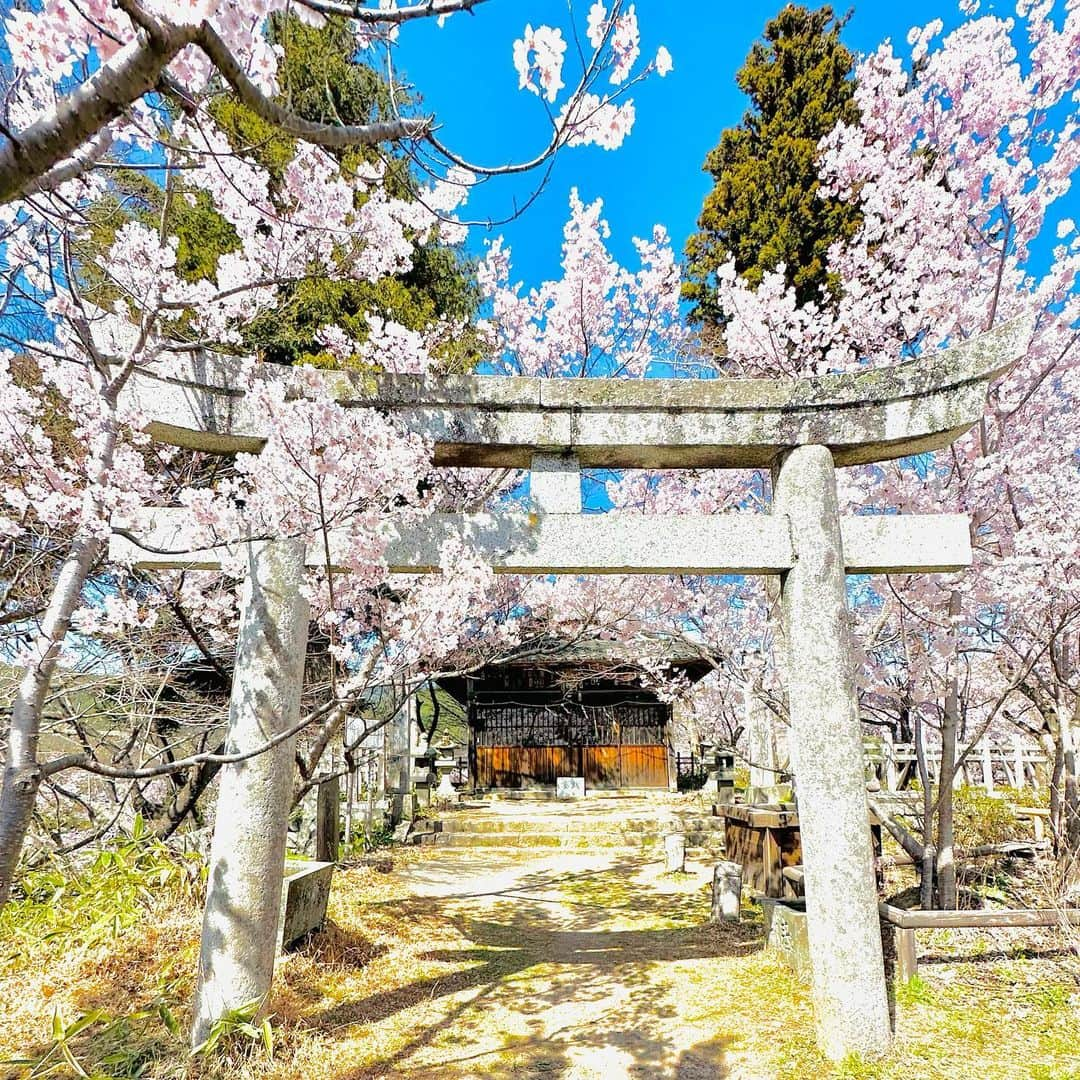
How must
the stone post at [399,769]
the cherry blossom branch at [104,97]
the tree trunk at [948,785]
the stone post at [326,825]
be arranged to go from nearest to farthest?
the cherry blossom branch at [104,97] < the tree trunk at [948,785] < the stone post at [326,825] < the stone post at [399,769]

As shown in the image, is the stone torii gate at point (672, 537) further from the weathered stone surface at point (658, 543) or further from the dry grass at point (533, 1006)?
the dry grass at point (533, 1006)

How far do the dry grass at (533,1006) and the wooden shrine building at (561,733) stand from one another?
11.3 m

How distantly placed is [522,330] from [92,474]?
5909 mm

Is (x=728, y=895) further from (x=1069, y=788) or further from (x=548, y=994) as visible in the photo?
(x=1069, y=788)

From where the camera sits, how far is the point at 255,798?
4148 mm

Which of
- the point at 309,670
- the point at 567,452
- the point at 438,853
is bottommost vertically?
the point at 438,853

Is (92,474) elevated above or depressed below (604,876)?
above

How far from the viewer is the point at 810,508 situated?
471cm

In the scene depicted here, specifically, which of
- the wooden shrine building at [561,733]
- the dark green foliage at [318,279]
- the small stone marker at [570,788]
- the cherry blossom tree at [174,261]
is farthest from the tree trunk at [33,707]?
the small stone marker at [570,788]

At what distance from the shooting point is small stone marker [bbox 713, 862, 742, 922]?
6.99m

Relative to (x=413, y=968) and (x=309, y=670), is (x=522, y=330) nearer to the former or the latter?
(x=309, y=670)

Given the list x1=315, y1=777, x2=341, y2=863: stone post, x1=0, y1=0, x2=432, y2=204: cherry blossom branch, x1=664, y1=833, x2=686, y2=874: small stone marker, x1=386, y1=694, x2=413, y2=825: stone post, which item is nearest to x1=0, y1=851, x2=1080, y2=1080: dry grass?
x1=315, y1=777, x2=341, y2=863: stone post

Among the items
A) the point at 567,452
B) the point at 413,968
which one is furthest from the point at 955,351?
the point at 413,968

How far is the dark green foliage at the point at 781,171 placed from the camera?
36.1 ft
